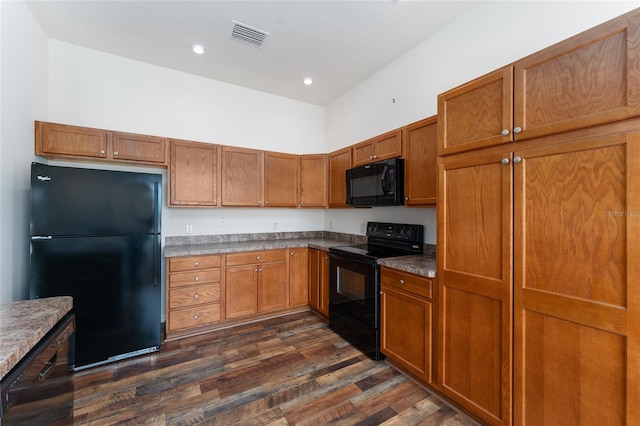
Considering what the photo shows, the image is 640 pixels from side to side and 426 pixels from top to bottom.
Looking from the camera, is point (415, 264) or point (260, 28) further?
point (260, 28)

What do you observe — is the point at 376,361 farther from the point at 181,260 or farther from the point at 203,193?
the point at 203,193

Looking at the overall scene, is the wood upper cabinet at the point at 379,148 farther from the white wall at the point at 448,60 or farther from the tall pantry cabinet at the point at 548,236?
the tall pantry cabinet at the point at 548,236

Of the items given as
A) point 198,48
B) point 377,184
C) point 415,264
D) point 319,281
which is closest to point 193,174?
point 198,48

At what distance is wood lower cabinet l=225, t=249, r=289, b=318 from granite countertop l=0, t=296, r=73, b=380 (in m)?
1.80

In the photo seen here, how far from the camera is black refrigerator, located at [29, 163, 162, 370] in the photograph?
2086mm

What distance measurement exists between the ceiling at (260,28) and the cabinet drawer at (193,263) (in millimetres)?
2274

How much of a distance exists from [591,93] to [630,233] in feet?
2.15

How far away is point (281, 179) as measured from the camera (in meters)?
3.67

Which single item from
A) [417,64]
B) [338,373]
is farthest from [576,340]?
[417,64]

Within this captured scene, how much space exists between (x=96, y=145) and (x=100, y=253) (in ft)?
3.80

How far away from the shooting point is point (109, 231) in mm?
2303

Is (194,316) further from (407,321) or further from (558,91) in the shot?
(558,91)

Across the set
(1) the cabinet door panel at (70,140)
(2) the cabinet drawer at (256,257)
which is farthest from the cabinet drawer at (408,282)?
(1) the cabinet door panel at (70,140)

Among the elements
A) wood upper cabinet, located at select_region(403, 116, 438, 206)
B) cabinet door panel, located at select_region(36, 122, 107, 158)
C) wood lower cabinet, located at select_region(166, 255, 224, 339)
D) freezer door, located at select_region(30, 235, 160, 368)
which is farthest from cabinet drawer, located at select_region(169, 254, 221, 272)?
wood upper cabinet, located at select_region(403, 116, 438, 206)
